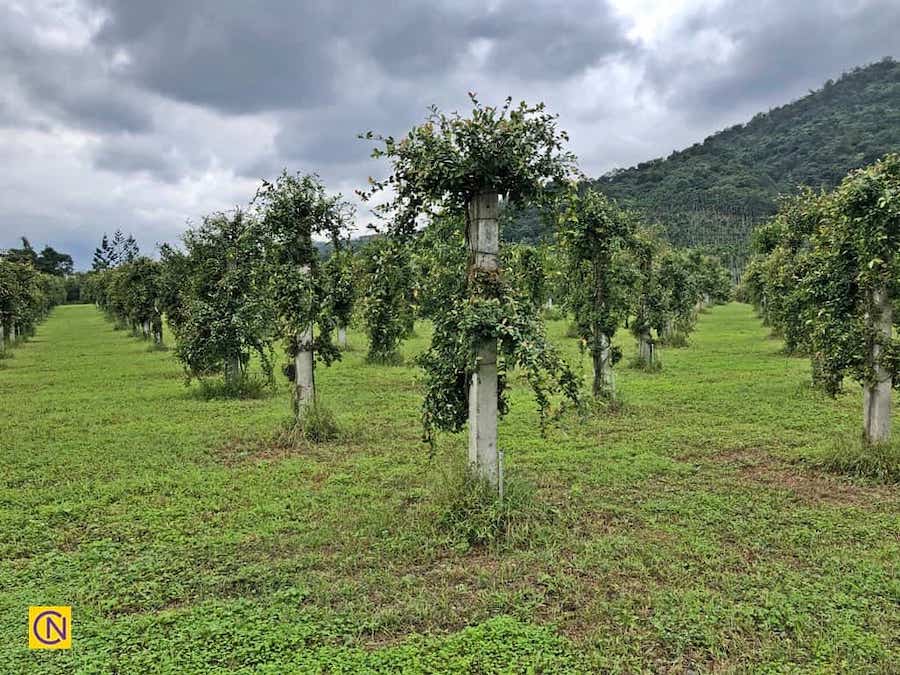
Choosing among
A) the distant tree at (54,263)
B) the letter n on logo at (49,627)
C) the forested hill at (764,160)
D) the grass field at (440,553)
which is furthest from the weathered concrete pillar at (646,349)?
the distant tree at (54,263)

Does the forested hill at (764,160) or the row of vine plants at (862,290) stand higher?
the forested hill at (764,160)

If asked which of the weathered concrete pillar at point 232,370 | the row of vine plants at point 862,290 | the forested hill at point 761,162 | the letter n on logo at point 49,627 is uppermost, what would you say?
the forested hill at point 761,162

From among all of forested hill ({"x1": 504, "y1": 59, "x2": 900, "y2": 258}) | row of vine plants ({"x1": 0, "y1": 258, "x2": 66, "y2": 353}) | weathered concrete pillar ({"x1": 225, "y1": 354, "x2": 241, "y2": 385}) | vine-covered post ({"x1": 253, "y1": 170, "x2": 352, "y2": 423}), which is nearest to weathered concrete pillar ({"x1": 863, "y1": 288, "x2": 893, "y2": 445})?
vine-covered post ({"x1": 253, "y1": 170, "x2": 352, "y2": 423})

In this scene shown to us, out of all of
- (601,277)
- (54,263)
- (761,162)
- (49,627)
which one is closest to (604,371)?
(601,277)

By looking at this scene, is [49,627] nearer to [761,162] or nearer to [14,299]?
[14,299]

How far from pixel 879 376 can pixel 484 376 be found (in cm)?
568

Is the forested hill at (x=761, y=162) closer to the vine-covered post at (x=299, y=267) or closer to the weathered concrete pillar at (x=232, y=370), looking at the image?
the weathered concrete pillar at (x=232, y=370)

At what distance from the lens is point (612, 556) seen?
5.45 m

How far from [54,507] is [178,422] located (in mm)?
4916

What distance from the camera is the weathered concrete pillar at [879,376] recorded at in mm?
7730

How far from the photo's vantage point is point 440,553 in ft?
18.4

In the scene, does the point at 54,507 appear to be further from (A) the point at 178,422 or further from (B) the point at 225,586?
(A) the point at 178,422

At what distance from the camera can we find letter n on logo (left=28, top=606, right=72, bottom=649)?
4.19 m

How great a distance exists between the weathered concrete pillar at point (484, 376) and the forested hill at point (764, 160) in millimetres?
80920
